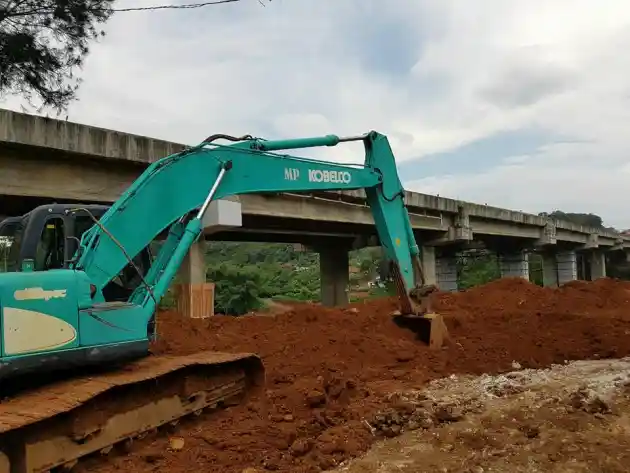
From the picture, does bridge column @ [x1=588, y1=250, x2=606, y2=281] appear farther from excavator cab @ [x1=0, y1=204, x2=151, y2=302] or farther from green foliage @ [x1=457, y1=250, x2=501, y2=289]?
excavator cab @ [x1=0, y1=204, x2=151, y2=302]

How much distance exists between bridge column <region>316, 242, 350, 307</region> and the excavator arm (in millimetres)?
20236

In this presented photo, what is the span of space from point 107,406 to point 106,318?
2.39ft

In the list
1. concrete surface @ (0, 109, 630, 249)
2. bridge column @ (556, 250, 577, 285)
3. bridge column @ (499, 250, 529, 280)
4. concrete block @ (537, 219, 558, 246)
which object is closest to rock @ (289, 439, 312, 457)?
concrete surface @ (0, 109, 630, 249)

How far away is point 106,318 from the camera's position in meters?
5.34

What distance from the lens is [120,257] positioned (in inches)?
225

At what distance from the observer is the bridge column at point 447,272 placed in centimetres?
3744

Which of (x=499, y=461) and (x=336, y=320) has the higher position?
(x=336, y=320)

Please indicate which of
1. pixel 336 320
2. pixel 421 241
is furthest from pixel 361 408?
pixel 421 241

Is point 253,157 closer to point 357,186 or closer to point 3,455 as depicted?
point 357,186

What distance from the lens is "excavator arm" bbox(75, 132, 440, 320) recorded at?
5.73 meters

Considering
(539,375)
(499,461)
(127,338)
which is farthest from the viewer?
(539,375)

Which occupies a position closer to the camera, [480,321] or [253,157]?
[253,157]

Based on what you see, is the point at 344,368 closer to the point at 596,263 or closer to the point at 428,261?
the point at 428,261

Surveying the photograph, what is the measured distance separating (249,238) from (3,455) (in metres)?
20.8
